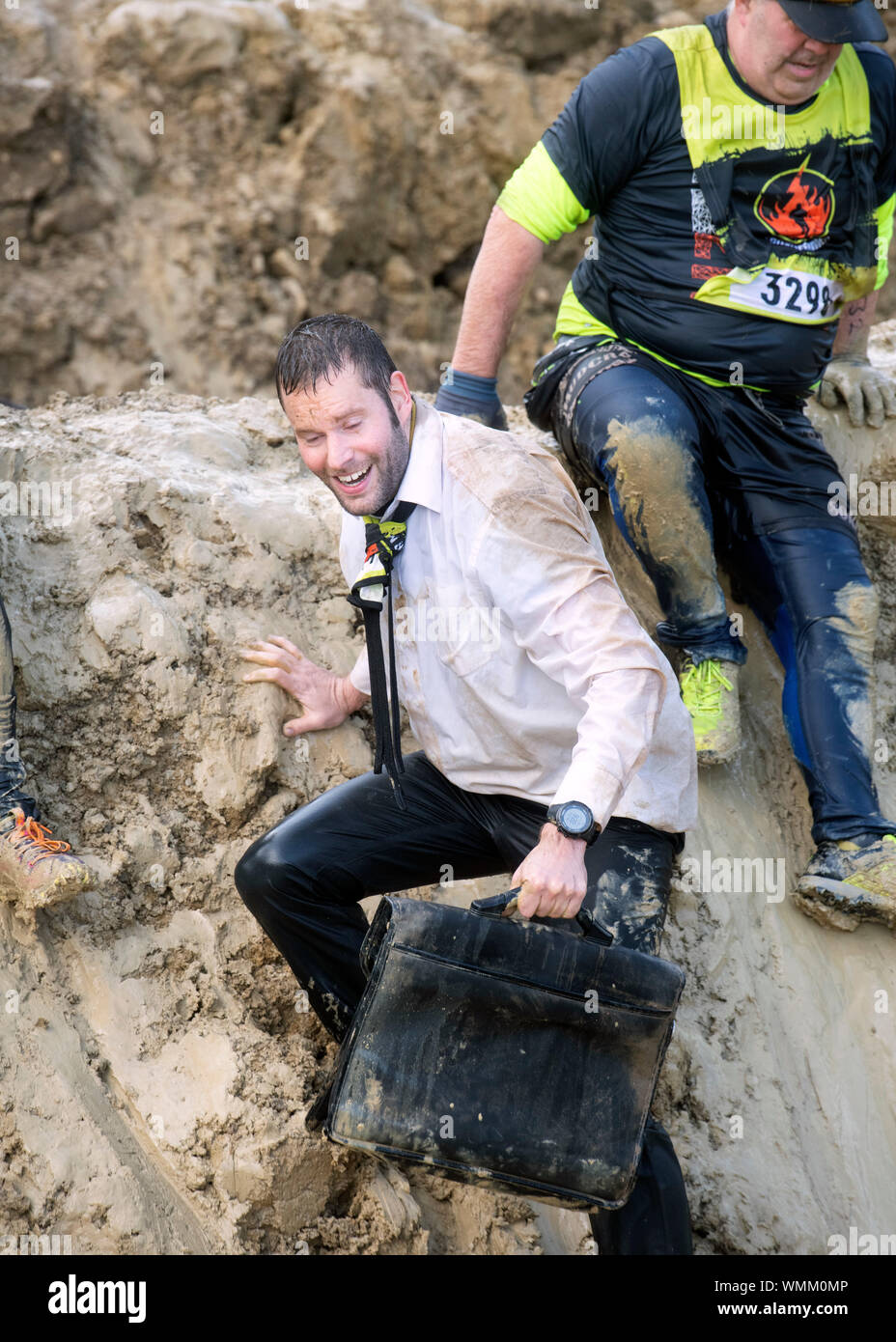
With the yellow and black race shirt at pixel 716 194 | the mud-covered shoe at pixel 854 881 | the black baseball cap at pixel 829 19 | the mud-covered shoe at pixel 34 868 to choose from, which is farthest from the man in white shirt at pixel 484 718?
the black baseball cap at pixel 829 19

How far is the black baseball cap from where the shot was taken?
2924 mm

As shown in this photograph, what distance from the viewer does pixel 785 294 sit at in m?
3.17

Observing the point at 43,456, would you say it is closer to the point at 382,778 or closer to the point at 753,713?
the point at 382,778

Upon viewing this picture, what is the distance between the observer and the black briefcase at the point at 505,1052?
2.05m

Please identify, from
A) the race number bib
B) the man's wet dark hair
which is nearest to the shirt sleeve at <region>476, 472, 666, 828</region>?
the man's wet dark hair

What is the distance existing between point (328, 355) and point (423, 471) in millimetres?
275

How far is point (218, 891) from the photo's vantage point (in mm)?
2826

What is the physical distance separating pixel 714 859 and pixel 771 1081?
0.55 m

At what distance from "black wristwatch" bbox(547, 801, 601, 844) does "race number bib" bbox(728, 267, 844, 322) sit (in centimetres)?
169

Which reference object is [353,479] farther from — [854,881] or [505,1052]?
[854,881]

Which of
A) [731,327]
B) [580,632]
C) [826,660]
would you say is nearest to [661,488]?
[731,327]

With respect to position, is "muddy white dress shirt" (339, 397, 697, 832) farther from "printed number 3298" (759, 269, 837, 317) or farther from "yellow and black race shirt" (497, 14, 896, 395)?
"printed number 3298" (759, 269, 837, 317)

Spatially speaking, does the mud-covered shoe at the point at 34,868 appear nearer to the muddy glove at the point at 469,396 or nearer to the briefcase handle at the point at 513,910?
the briefcase handle at the point at 513,910

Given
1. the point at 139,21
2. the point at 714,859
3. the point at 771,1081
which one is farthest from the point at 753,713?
the point at 139,21
